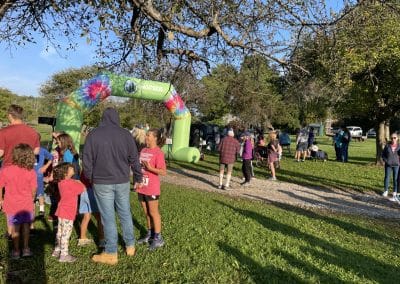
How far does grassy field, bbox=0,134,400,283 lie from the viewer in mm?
4723

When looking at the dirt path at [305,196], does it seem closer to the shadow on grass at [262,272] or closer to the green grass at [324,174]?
the green grass at [324,174]

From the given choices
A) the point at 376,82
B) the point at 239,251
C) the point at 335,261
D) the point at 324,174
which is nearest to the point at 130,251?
the point at 239,251

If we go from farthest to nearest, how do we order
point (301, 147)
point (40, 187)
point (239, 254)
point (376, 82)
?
point (301, 147), point (376, 82), point (40, 187), point (239, 254)

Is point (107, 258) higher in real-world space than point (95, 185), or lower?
lower

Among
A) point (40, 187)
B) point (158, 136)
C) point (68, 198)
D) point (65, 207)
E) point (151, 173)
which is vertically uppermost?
point (158, 136)

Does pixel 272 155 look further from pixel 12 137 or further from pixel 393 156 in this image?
pixel 12 137

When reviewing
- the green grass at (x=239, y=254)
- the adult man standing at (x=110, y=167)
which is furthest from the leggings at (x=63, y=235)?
the adult man standing at (x=110, y=167)

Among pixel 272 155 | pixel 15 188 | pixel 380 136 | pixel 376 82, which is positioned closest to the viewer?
A: pixel 15 188

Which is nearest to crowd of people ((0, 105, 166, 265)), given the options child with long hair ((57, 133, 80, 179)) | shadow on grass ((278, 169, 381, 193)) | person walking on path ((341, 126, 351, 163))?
child with long hair ((57, 133, 80, 179))

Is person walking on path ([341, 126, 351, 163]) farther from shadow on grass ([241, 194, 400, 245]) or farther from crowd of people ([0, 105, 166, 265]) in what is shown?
crowd of people ([0, 105, 166, 265])

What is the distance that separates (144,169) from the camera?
5730 mm

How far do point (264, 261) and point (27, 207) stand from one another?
2.92 metres

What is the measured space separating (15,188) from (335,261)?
4039mm

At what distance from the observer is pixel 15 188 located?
16.7 feet
